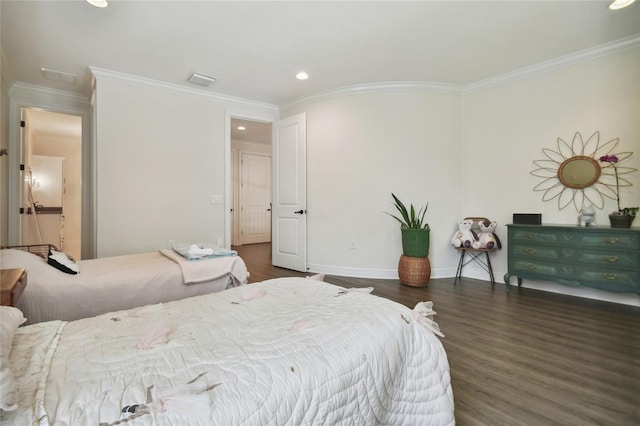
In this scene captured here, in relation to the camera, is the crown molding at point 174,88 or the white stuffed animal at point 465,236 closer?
the crown molding at point 174,88

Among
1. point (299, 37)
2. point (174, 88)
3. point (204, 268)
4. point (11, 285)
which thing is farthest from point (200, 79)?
point (11, 285)

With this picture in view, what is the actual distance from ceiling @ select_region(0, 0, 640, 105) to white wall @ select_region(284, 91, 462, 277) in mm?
414

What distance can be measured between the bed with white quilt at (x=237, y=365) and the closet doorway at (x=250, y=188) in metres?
5.94

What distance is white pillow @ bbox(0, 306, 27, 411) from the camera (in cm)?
58

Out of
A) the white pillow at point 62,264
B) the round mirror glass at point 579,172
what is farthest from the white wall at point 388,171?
the white pillow at point 62,264

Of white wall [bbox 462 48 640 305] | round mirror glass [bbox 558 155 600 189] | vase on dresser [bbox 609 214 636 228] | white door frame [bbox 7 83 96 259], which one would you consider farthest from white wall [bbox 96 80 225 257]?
vase on dresser [bbox 609 214 636 228]

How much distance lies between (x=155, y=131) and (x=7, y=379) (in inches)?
141

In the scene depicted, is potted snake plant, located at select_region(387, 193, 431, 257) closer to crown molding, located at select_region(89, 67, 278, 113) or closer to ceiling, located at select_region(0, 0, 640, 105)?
ceiling, located at select_region(0, 0, 640, 105)

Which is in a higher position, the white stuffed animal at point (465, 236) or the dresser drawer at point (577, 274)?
the white stuffed animal at point (465, 236)

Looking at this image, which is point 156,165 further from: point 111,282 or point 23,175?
point 111,282

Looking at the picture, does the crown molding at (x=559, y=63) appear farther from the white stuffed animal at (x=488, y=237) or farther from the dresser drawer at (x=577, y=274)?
the dresser drawer at (x=577, y=274)

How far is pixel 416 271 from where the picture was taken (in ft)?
11.5

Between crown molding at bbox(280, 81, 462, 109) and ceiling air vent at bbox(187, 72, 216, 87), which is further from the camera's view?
crown molding at bbox(280, 81, 462, 109)

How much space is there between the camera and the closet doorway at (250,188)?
7051mm
